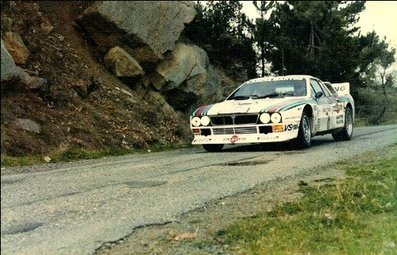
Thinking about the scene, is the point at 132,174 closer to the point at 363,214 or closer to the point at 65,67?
the point at 363,214

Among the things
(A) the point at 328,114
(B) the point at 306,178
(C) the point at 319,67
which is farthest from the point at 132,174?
(C) the point at 319,67

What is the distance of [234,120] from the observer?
28.7ft

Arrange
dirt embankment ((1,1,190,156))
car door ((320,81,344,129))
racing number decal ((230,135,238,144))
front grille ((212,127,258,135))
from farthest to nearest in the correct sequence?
car door ((320,81,344,129))
dirt embankment ((1,1,190,156))
racing number decal ((230,135,238,144))
front grille ((212,127,258,135))

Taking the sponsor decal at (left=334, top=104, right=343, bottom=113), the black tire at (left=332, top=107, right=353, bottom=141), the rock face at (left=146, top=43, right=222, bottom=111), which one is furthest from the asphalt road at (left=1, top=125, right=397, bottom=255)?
the rock face at (left=146, top=43, right=222, bottom=111)

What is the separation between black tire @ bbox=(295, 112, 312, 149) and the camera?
894cm

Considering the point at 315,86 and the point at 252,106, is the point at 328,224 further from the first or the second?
the point at 315,86

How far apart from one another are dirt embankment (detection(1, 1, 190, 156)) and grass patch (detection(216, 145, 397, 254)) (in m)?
5.03

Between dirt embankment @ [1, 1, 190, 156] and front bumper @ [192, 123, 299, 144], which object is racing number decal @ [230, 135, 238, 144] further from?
dirt embankment @ [1, 1, 190, 156]

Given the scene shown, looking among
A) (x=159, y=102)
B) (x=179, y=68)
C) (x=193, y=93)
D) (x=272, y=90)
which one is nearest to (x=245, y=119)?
(x=272, y=90)

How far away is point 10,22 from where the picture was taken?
1135 centimetres

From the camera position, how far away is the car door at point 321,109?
31.8 feet

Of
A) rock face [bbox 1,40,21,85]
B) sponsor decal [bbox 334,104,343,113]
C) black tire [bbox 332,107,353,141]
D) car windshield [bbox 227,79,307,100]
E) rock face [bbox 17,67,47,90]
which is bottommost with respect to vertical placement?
black tire [bbox 332,107,353,141]

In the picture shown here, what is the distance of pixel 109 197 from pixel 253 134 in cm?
517

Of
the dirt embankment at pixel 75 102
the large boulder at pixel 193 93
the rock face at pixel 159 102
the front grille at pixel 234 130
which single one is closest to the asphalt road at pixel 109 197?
the front grille at pixel 234 130
